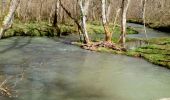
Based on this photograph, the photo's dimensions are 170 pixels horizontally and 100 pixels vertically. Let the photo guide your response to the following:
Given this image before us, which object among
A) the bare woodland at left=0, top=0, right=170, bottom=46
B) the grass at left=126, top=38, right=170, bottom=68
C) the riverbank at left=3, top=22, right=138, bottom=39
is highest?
the bare woodland at left=0, top=0, right=170, bottom=46

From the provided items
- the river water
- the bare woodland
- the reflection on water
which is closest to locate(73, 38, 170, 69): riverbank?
the river water

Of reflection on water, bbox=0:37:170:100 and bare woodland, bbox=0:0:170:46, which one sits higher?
bare woodland, bbox=0:0:170:46

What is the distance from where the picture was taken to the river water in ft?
50.4

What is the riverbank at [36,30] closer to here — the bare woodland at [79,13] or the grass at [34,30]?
the grass at [34,30]

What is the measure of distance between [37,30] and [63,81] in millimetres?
20862

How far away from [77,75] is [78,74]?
0.94 ft

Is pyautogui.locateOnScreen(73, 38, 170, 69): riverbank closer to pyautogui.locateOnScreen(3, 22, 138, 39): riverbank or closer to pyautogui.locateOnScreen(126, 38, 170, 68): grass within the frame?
pyautogui.locateOnScreen(126, 38, 170, 68): grass

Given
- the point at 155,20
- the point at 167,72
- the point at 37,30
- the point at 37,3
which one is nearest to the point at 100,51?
the point at 167,72

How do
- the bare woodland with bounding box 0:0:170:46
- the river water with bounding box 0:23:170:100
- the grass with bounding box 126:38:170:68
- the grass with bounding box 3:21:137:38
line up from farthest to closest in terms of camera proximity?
the grass with bounding box 3:21:137:38, the bare woodland with bounding box 0:0:170:46, the grass with bounding box 126:38:170:68, the river water with bounding box 0:23:170:100

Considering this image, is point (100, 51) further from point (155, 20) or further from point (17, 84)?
point (155, 20)

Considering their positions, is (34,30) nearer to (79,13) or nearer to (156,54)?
(79,13)

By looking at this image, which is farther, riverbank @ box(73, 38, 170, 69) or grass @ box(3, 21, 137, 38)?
grass @ box(3, 21, 137, 38)

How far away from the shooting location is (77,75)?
752 inches

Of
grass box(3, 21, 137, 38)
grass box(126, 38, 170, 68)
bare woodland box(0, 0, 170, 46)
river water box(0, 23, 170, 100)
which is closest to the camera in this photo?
river water box(0, 23, 170, 100)
